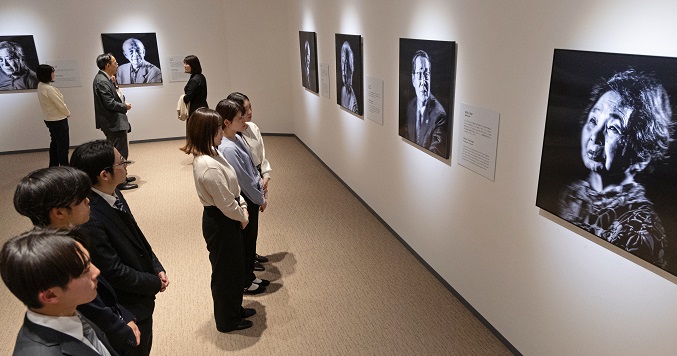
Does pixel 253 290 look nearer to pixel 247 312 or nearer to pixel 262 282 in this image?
pixel 262 282

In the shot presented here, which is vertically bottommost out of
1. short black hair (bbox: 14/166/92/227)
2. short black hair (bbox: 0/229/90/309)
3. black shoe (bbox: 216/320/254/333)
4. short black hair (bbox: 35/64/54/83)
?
black shoe (bbox: 216/320/254/333)

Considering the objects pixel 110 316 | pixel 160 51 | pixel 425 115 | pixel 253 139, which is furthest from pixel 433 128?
pixel 160 51

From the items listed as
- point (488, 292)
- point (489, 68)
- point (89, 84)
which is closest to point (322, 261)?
point (488, 292)

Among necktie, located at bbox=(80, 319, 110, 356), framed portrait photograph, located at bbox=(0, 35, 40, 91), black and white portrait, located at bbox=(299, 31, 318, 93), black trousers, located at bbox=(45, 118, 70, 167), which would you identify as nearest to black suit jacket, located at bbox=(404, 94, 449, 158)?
necktie, located at bbox=(80, 319, 110, 356)

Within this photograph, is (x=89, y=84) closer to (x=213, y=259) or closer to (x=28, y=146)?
(x=28, y=146)

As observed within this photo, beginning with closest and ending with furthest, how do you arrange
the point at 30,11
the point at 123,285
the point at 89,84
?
the point at 123,285 < the point at 30,11 < the point at 89,84

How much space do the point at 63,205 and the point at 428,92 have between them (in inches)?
121

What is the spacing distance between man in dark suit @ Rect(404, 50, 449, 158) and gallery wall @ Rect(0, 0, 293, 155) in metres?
6.08

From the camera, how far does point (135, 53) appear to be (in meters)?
9.46

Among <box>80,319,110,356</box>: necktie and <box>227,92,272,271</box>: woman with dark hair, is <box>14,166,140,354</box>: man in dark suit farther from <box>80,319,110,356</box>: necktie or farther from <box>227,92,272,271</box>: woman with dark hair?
<box>227,92,272,271</box>: woman with dark hair

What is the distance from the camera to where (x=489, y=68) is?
3371 millimetres

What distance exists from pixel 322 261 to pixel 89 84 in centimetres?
714

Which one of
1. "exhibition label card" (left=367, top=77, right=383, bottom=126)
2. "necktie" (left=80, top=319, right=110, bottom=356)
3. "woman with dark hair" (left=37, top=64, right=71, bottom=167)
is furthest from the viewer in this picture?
"woman with dark hair" (left=37, top=64, right=71, bottom=167)

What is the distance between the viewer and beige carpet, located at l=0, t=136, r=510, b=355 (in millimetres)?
3670
